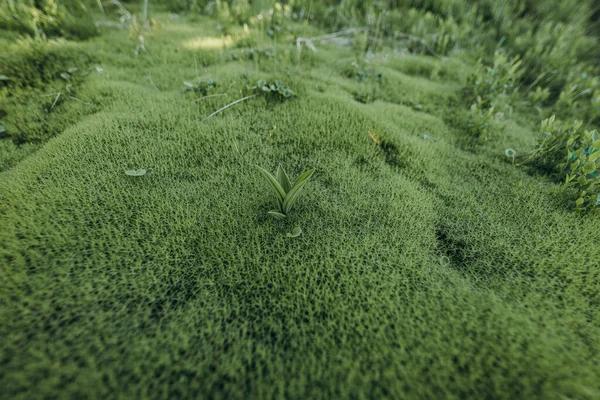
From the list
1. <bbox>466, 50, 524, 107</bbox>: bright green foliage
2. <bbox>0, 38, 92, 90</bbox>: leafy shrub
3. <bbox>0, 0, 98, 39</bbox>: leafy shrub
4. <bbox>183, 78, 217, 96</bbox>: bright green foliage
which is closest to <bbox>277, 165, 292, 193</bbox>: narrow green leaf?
<bbox>183, 78, 217, 96</bbox>: bright green foliage

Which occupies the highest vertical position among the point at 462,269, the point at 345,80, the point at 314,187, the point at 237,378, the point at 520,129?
the point at 345,80

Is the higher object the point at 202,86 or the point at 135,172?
the point at 202,86

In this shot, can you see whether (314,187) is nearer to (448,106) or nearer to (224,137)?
(224,137)

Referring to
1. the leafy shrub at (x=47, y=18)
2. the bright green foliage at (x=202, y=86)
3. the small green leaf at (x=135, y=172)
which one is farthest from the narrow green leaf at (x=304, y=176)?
the leafy shrub at (x=47, y=18)

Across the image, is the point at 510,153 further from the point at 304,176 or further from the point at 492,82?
the point at 304,176

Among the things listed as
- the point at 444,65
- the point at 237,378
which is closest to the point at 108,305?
the point at 237,378

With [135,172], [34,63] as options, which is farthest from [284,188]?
[34,63]

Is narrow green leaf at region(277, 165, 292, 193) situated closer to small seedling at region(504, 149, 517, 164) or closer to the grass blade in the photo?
the grass blade

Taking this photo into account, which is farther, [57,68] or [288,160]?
[57,68]
